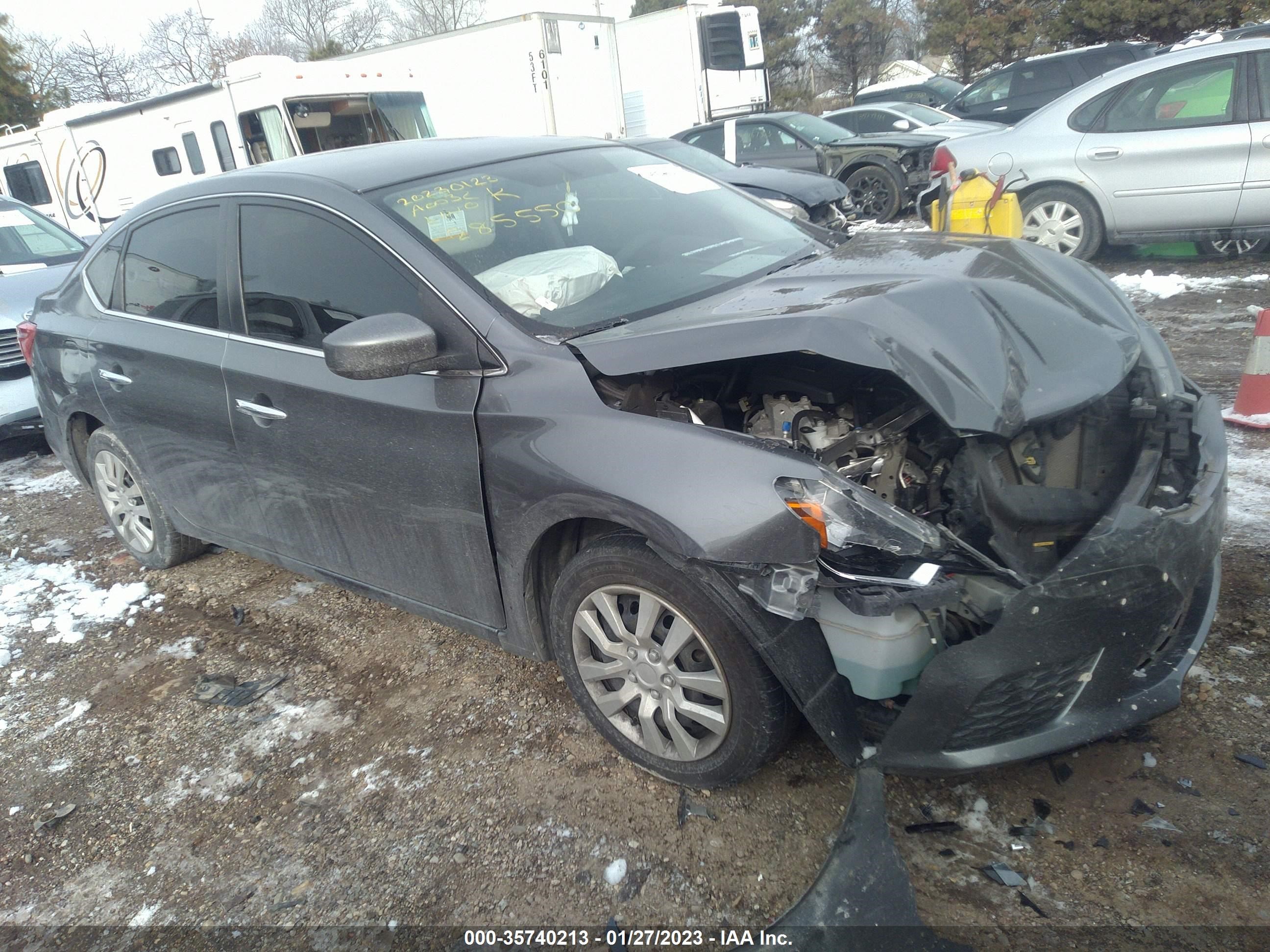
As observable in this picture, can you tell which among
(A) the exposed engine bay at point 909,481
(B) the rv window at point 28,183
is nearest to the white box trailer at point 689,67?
(B) the rv window at point 28,183

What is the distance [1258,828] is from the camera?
2.17 metres

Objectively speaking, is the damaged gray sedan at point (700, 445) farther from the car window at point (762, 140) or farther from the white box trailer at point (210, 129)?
the white box trailer at point (210, 129)

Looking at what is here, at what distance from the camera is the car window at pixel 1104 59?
14242mm

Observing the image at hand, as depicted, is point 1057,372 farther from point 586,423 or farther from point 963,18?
point 963,18

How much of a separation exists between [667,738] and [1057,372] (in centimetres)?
149

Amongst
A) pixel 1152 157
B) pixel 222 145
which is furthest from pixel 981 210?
pixel 222 145

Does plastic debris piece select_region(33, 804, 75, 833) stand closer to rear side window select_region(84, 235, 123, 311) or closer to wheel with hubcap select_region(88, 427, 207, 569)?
wheel with hubcap select_region(88, 427, 207, 569)

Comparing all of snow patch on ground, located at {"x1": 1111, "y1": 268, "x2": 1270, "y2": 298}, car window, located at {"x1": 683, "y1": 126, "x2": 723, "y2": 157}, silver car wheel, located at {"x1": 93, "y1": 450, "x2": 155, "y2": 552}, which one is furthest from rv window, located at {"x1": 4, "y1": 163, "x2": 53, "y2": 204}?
snow patch on ground, located at {"x1": 1111, "y1": 268, "x2": 1270, "y2": 298}

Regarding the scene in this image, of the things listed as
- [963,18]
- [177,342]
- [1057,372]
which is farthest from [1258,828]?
[963,18]

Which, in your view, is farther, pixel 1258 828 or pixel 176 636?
pixel 176 636

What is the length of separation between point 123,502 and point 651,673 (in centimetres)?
327

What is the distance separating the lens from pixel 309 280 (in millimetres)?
3033

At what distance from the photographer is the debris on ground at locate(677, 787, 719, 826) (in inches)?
97.6

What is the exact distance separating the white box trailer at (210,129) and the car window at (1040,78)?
9.37 m
